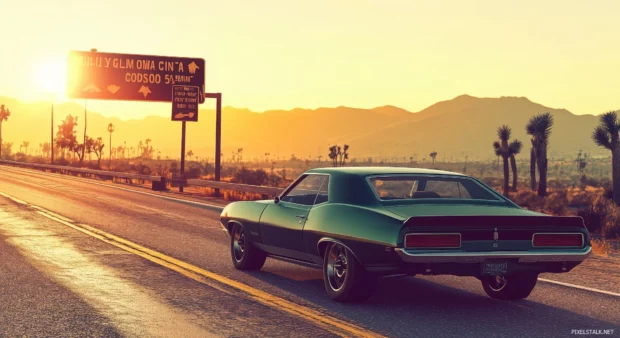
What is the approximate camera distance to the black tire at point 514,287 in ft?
28.5

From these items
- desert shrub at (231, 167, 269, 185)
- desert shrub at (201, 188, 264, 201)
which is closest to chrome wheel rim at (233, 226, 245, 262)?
desert shrub at (201, 188, 264, 201)

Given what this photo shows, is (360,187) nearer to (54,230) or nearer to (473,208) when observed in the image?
(473,208)

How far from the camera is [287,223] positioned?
9.36m

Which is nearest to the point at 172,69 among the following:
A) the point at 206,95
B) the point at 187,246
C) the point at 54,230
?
the point at 206,95

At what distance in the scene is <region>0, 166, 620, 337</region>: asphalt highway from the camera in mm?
7125

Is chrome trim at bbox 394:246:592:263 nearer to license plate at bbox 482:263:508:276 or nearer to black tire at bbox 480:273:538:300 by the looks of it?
license plate at bbox 482:263:508:276

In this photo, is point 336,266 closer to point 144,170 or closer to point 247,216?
point 247,216

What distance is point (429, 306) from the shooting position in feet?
27.2

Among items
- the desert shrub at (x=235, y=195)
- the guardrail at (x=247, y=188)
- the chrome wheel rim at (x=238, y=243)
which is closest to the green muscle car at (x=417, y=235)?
the chrome wheel rim at (x=238, y=243)

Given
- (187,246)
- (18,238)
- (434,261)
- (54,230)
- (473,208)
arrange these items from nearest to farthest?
(434,261), (473,208), (187,246), (18,238), (54,230)

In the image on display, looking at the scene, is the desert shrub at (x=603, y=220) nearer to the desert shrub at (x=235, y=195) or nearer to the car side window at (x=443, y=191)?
the car side window at (x=443, y=191)

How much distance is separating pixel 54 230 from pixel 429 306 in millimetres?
9919

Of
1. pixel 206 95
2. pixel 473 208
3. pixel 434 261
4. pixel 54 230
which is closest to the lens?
pixel 434 261

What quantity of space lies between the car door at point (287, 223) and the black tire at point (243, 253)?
0.40 m
